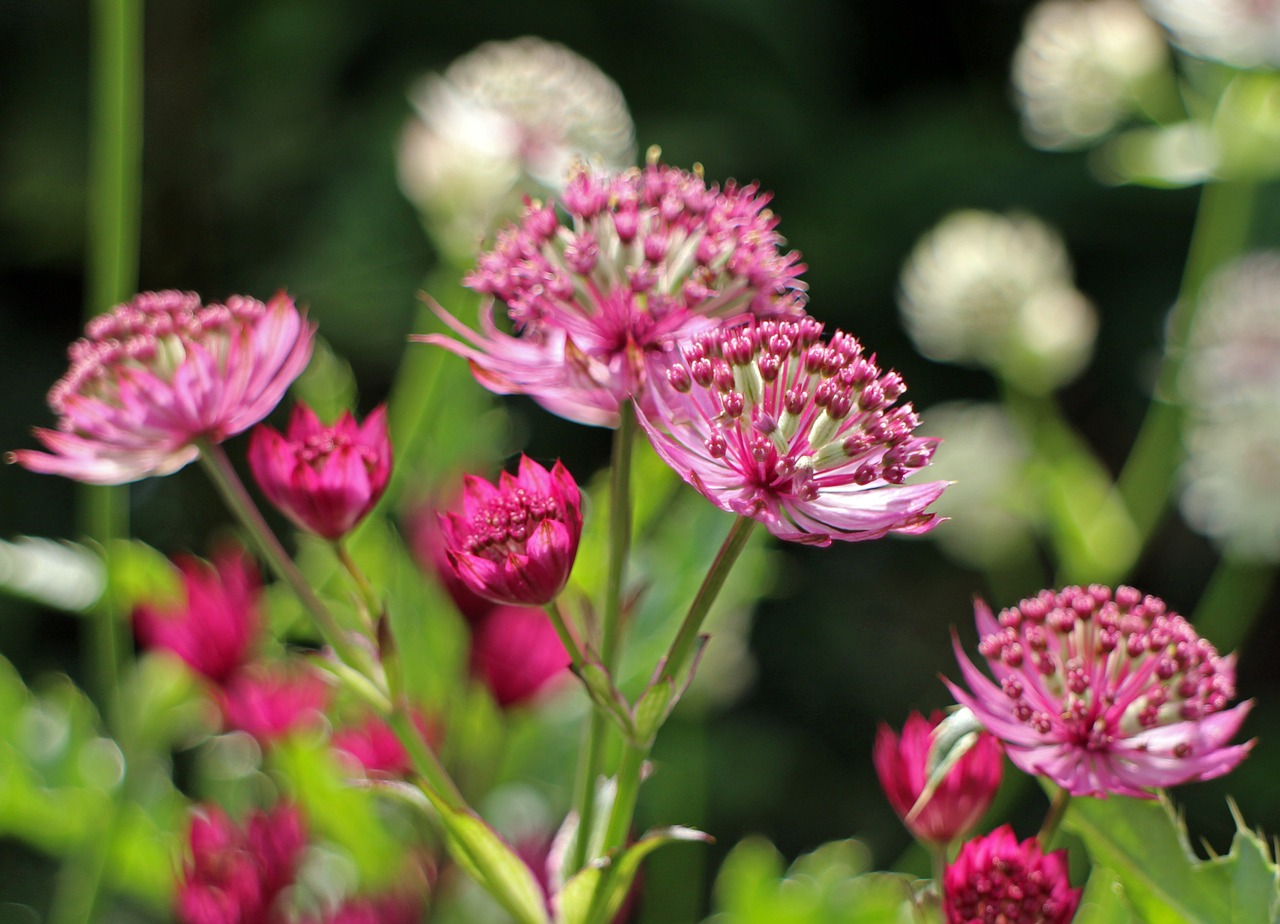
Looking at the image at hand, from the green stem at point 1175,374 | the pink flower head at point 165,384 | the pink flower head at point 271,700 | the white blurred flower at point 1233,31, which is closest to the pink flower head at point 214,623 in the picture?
the pink flower head at point 271,700

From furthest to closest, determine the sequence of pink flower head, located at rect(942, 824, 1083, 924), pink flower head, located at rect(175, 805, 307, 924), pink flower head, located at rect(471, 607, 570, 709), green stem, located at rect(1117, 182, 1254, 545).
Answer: green stem, located at rect(1117, 182, 1254, 545)
pink flower head, located at rect(471, 607, 570, 709)
pink flower head, located at rect(175, 805, 307, 924)
pink flower head, located at rect(942, 824, 1083, 924)

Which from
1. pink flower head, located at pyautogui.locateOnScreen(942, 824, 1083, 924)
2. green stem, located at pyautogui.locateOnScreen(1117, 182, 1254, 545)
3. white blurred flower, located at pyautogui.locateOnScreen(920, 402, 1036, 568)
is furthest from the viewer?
white blurred flower, located at pyautogui.locateOnScreen(920, 402, 1036, 568)

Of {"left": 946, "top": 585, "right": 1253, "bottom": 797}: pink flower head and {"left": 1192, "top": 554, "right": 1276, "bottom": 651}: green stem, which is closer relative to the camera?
{"left": 946, "top": 585, "right": 1253, "bottom": 797}: pink flower head

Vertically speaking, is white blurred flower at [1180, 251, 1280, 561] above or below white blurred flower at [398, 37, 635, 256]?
below

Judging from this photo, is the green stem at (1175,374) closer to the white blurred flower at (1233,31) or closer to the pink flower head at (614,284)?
the white blurred flower at (1233,31)

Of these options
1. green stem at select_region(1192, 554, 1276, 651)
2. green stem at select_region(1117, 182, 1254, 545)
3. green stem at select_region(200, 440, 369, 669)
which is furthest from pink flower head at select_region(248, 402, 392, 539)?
green stem at select_region(1192, 554, 1276, 651)

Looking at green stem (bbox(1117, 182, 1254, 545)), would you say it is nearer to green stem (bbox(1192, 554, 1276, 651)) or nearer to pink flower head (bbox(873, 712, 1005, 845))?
green stem (bbox(1192, 554, 1276, 651))
